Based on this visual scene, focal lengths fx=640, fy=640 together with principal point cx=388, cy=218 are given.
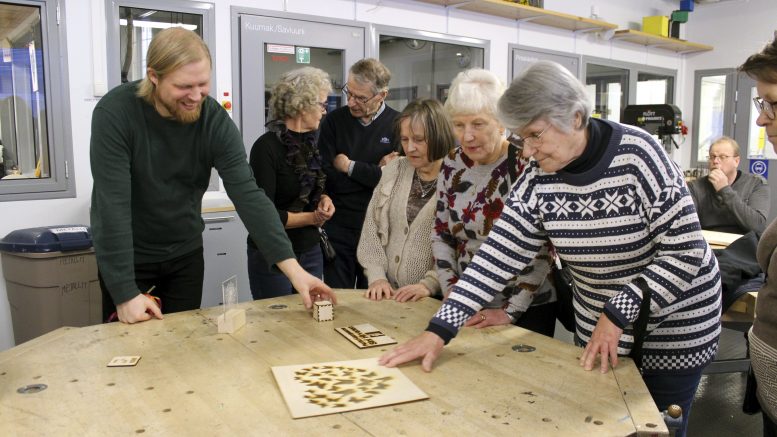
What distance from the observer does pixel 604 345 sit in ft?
4.67

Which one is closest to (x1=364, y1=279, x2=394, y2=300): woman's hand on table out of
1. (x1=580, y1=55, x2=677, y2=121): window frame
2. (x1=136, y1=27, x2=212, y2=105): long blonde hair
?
(x1=136, y1=27, x2=212, y2=105): long blonde hair

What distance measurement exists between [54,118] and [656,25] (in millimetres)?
6069

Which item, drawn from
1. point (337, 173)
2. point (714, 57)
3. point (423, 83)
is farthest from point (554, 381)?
point (714, 57)

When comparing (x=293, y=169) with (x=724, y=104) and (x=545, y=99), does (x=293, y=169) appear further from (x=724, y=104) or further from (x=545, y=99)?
(x=724, y=104)

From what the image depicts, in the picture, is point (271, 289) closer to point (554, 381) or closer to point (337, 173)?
point (337, 173)

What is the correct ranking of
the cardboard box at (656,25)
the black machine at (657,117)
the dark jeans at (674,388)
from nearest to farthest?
1. the dark jeans at (674,388)
2. the black machine at (657,117)
3. the cardboard box at (656,25)

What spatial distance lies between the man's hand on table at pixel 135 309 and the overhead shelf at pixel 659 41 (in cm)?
586

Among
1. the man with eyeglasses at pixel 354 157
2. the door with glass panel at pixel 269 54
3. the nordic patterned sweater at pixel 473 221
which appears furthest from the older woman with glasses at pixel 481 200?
the door with glass panel at pixel 269 54

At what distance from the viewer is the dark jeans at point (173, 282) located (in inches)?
80.1

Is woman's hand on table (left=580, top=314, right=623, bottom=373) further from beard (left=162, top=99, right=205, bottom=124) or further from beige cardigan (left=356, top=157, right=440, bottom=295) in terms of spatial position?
beard (left=162, top=99, right=205, bottom=124)

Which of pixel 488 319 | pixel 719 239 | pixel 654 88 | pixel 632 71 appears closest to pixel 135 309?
pixel 488 319

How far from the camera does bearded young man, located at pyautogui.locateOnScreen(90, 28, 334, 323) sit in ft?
5.87

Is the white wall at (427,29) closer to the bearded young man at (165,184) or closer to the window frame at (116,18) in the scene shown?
the window frame at (116,18)

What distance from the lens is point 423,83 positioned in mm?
5121
